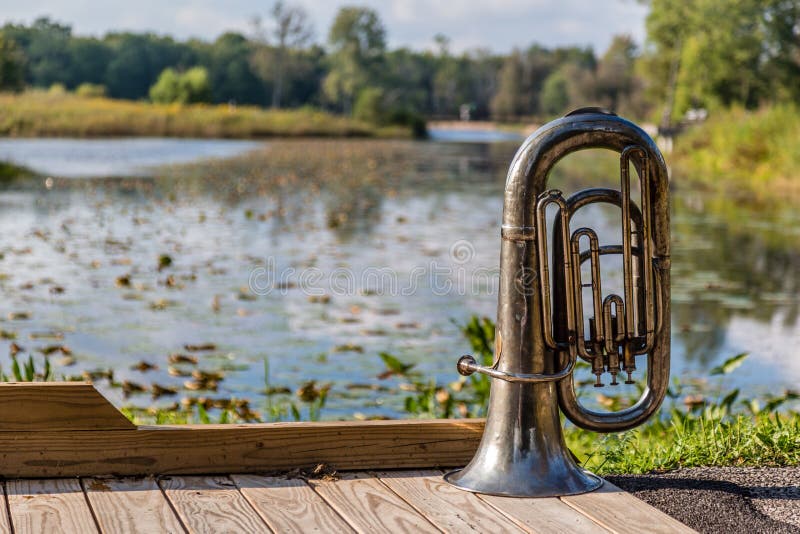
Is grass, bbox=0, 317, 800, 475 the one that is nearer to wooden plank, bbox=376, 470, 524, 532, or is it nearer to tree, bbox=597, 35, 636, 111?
wooden plank, bbox=376, 470, 524, 532

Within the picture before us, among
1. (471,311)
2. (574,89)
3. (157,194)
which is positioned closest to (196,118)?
(157,194)

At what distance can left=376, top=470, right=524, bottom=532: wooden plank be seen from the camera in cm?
246

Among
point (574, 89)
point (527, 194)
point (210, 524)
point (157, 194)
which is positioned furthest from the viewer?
point (574, 89)

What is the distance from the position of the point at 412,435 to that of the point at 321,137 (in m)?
48.2

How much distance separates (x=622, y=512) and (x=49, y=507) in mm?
1401

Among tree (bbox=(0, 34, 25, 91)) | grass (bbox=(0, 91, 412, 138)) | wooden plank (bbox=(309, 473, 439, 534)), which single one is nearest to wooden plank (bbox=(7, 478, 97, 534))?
wooden plank (bbox=(309, 473, 439, 534))

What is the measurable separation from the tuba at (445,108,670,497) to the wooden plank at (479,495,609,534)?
0.05m

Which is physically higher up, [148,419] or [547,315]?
[547,315]

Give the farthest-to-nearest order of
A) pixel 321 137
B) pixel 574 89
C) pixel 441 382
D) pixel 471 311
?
pixel 574 89, pixel 321 137, pixel 471 311, pixel 441 382

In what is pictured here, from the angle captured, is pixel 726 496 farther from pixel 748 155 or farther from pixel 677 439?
pixel 748 155

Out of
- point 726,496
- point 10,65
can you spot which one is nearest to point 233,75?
point 10,65

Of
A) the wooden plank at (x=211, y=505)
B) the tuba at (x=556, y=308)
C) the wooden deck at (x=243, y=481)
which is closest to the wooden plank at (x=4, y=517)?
the wooden deck at (x=243, y=481)

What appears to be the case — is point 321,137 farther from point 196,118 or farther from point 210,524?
point 210,524

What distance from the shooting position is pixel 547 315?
2.77 m
